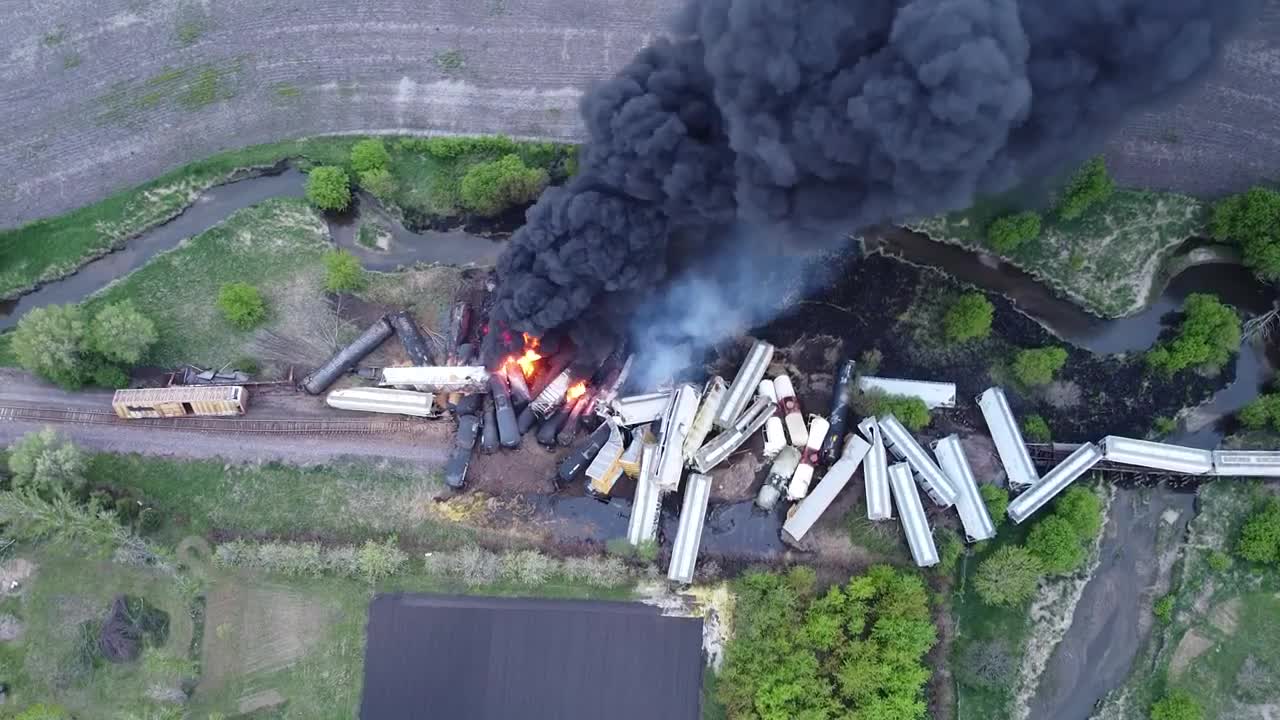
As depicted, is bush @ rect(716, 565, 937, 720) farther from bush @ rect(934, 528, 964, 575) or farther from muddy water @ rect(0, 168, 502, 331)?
muddy water @ rect(0, 168, 502, 331)

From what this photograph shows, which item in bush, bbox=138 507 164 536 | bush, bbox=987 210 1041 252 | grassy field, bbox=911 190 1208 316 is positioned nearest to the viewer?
bush, bbox=138 507 164 536

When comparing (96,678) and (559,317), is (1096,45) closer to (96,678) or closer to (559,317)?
(559,317)

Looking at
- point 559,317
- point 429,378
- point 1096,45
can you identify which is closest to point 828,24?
point 1096,45

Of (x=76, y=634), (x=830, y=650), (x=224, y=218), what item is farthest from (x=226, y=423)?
(x=830, y=650)

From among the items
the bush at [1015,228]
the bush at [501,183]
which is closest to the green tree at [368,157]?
A: the bush at [501,183]

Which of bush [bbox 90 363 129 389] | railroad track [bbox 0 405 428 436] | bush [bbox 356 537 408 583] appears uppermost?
bush [bbox 90 363 129 389]

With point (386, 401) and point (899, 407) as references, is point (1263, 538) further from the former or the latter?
point (386, 401)

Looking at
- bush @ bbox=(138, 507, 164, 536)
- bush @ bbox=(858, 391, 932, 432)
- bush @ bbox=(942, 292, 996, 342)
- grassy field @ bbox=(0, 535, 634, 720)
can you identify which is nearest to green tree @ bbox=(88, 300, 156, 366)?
bush @ bbox=(138, 507, 164, 536)

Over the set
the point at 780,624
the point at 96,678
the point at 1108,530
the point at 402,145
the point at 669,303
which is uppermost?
the point at 402,145
